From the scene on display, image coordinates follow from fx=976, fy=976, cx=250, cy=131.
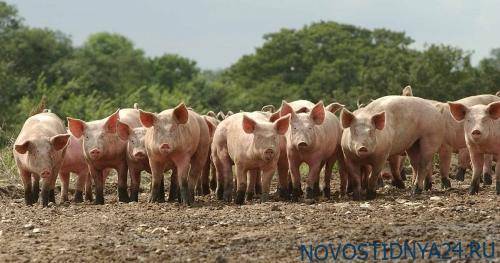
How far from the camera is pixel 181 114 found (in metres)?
12.0

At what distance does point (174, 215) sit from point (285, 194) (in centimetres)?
253

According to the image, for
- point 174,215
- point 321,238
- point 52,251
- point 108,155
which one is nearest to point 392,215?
point 321,238

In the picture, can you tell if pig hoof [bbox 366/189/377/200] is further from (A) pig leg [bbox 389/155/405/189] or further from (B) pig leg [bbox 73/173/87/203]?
(B) pig leg [bbox 73/173/87/203]

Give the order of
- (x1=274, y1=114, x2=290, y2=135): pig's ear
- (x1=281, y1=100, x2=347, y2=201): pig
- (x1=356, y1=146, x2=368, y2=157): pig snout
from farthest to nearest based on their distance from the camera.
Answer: (x1=281, y1=100, x2=347, y2=201): pig
(x1=356, y1=146, x2=368, y2=157): pig snout
(x1=274, y1=114, x2=290, y2=135): pig's ear

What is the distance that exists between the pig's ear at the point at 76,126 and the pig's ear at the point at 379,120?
384 cm

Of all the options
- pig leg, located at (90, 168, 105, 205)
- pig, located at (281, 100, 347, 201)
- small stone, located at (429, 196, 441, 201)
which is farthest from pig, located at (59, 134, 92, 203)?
small stone, located at (429, 196, 441, 201)

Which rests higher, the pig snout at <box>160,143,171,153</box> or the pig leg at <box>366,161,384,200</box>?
the pig snout at <box>160,143,171,153</box>

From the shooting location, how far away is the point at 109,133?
12930 mm

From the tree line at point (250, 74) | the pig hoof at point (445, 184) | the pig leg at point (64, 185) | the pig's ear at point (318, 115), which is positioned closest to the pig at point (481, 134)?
the pig's ear at point (318, 115)

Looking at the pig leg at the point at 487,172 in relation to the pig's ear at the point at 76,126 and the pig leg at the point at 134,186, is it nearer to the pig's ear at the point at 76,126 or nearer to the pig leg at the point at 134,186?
the pig leg at the point at 134,186

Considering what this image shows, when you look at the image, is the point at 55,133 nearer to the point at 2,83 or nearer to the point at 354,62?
the point at 2,83

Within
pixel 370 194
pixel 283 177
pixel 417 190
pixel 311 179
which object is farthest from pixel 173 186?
pixel 417 190

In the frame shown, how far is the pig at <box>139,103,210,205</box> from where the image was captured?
11.9m

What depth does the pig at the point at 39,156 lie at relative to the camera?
12336 mm
